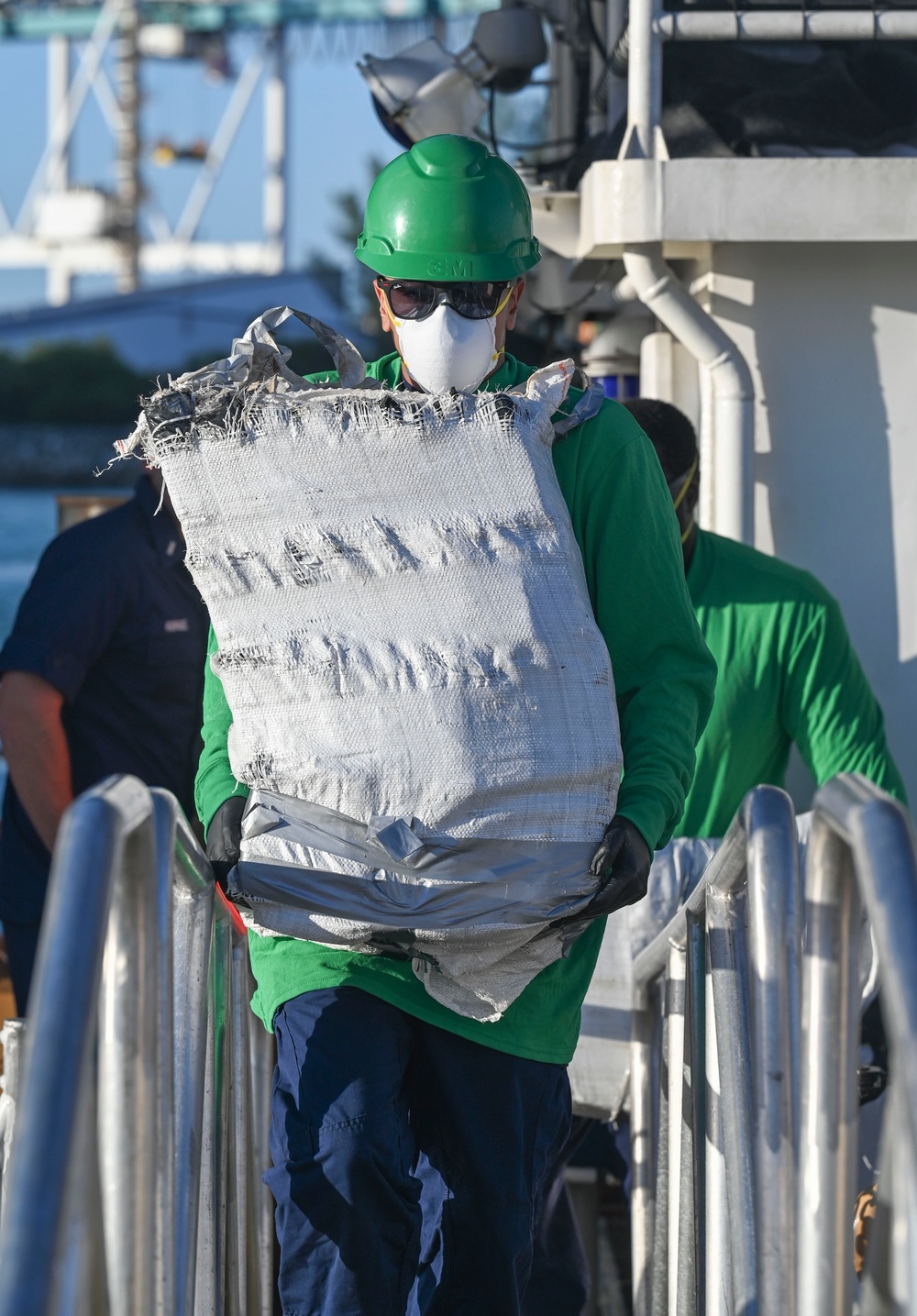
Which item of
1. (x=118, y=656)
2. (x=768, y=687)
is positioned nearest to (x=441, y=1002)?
(x=768, y=687)

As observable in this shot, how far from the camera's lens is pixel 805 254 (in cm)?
447

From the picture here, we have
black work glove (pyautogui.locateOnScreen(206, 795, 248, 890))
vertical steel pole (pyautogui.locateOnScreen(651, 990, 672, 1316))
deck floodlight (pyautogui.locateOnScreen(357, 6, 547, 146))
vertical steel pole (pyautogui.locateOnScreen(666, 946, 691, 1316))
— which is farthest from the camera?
deck floodlight (pyautogui.locateOnScreen(357, 6, 547, 146))

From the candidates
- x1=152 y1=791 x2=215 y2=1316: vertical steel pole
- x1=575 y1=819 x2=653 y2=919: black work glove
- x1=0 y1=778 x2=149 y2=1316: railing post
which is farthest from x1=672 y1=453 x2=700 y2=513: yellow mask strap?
x1=0 y1=778 x2=149 y2=1316: railing post

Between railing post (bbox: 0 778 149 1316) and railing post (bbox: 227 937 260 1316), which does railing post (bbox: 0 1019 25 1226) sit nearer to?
railing post (bbox: 227 937 260 1316)

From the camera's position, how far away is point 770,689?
4031 millimetres

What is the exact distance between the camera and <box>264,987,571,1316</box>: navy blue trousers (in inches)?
93.2

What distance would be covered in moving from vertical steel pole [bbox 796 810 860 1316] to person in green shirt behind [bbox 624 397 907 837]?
2008mm

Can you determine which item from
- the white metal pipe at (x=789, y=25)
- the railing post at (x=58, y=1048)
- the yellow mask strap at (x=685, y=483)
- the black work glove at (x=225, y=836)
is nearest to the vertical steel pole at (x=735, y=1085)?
the black work glove at (x=225, y=836)

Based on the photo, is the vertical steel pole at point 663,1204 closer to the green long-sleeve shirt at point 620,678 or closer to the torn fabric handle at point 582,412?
the green long-sleeve shirt at point 620,678

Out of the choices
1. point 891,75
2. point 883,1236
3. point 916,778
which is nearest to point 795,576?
point 916,778

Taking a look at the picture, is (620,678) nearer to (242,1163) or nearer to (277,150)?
(242,1163)

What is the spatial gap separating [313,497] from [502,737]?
428 mm

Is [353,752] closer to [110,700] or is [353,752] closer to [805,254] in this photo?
[110,700]

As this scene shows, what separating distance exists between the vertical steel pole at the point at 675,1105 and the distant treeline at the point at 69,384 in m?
28.4
